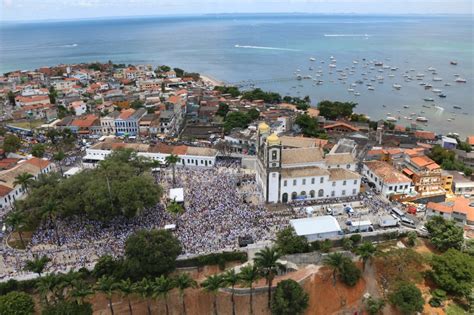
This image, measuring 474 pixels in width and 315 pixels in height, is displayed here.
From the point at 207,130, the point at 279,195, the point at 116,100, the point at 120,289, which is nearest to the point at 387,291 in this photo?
the point at 279,195

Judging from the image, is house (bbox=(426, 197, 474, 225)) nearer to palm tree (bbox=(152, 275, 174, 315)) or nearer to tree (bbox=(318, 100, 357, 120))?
palm tree (bbox=(152, 275, 174, 315))

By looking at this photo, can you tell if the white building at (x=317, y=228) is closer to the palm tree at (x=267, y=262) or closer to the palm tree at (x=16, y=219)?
the palm tree at (x=267, y=262)

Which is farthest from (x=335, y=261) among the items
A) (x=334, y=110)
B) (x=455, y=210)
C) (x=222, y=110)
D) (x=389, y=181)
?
(x=222, y=110)

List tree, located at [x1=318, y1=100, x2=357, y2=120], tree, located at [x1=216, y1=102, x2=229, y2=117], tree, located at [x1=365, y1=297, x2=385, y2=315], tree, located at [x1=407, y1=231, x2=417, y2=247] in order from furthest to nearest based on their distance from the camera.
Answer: tree, located at [x1=216, y1=102, x2=229, y2=117] → tree, located at [x1=318, y1=100, x2=357, y2=120] → tree, located at [x1=407, y1=231, x2=417, y2=247] → tree, located at [x1=365, y1=297, x2=385, y2=315]

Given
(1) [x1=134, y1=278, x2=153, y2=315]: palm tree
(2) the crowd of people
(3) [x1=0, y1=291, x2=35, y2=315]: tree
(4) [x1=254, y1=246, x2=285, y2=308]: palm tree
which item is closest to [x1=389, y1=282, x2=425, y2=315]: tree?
(4) [x1=254, y1=246, x2=285, y2=308]: palm tree

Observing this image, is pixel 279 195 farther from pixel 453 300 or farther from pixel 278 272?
pixel 453 300

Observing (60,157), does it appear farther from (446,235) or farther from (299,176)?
(446,235)
